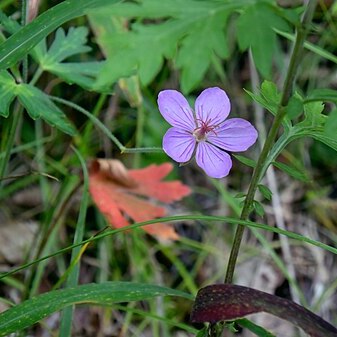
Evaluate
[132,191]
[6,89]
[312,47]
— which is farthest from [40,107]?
[312,47]

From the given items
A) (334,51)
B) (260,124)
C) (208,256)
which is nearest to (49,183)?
(208,256)

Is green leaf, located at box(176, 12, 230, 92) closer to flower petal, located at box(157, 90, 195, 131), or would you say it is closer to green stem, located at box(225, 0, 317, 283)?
green stem, located at box(225, 0, 317, 283)

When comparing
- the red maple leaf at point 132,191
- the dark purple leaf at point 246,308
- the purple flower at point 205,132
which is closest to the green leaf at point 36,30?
the purple flower at point 205,132

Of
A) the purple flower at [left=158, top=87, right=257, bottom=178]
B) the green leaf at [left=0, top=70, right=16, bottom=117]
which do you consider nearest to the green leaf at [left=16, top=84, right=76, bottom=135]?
the green leaf at [left=0, top=70, right=16, bottom=117]

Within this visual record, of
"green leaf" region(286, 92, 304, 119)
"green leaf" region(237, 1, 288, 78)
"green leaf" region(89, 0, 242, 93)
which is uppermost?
"green leaf" region(89, 0, 242, 93)

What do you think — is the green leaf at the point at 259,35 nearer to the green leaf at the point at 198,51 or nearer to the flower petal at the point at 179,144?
the green leaf at the point at 198,51

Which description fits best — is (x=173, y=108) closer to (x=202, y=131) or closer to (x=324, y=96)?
(x=202, y=131)
